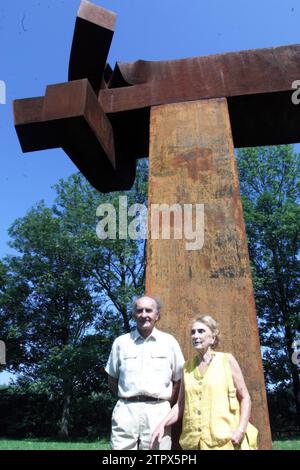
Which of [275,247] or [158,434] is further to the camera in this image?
[275,247]

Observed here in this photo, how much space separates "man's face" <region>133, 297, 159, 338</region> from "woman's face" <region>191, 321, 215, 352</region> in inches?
10.6

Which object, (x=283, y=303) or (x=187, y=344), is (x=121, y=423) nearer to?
(x=187, y=344)

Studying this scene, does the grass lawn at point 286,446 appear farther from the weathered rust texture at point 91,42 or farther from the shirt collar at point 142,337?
the weathered rust texture at point 91,42

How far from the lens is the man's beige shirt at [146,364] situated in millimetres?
2359

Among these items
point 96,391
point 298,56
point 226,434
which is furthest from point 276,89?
point 96,391

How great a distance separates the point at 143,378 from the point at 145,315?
13.7 inches

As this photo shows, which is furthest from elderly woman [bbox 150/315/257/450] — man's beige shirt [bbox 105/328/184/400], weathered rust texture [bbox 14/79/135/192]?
weathered rust texture [bbox 14/79/135/192]

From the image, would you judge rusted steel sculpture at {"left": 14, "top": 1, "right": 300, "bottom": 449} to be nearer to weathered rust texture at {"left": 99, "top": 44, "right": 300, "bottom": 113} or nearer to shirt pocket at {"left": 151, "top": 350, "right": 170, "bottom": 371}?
weathered rust texture at {"left": 99, "top": 44, "right": 300, "bottom": 113}

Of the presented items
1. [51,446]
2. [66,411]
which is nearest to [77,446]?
[51,446]

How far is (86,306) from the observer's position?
25.0m

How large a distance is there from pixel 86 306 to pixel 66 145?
2178cm

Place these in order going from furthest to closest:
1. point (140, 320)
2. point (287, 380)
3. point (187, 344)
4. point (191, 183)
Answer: point (287, 380), point (191, 183), point (187, 344), point (140, 320)

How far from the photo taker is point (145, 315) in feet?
8.28

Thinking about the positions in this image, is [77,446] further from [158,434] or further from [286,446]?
[158,434]
